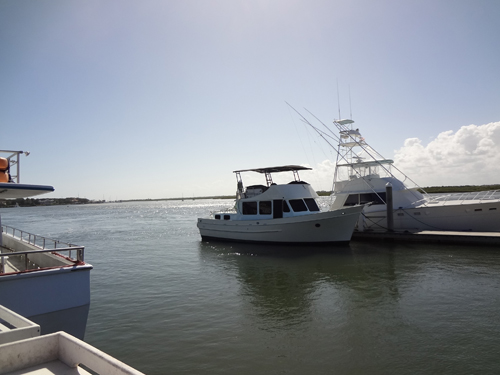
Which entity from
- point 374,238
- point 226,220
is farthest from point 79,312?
point 374,238

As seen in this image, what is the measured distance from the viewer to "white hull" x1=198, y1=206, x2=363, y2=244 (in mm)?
19062

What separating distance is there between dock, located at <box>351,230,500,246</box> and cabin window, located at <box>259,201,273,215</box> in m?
6.77

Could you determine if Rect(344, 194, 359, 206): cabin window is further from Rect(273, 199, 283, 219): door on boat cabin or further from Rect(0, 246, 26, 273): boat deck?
Rect(0, 246, 26, 273): boat deck

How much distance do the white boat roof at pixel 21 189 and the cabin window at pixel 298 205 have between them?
14386 millimetres

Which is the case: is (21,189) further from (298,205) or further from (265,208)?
(298,205)

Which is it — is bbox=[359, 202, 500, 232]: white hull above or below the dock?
above

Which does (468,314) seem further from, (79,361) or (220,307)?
(79,361)

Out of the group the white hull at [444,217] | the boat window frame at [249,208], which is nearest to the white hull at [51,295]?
the boat window frame at [249,208]

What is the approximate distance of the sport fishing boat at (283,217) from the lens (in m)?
19.2

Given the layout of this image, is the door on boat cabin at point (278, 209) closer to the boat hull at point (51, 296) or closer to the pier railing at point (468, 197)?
the pier railing at point (468, 197)

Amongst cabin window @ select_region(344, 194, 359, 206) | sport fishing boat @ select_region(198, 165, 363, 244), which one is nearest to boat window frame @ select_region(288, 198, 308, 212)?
sport fishing boat @ select_region(198, 165, 363, 244)

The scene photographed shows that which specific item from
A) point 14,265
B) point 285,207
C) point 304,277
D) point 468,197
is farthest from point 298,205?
point 14,265

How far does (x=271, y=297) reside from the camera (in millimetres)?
11102

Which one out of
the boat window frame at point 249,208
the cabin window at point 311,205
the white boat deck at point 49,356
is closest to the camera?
the white boat deck at point 49,356
